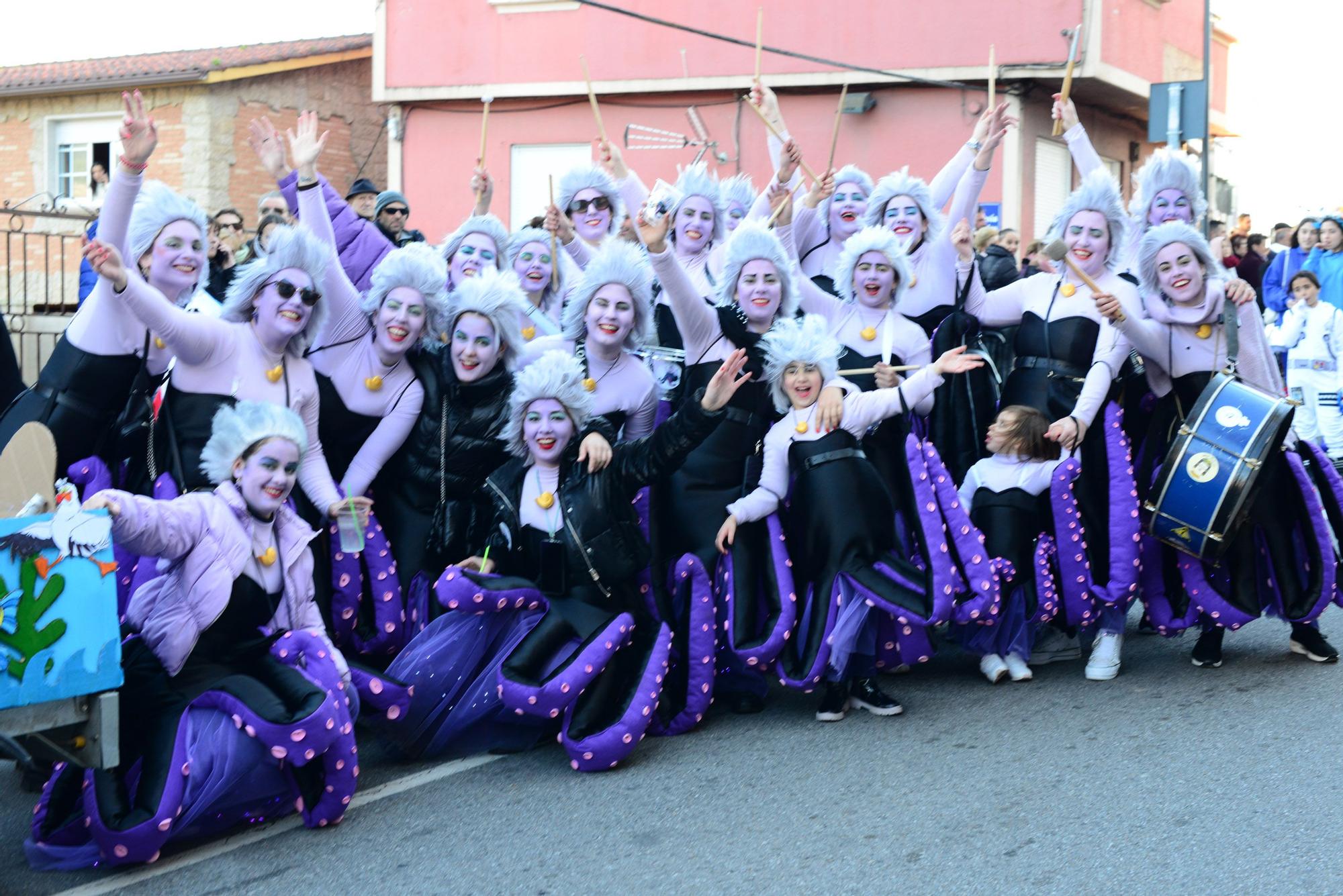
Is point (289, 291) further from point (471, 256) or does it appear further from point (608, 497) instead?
point (471, 256)

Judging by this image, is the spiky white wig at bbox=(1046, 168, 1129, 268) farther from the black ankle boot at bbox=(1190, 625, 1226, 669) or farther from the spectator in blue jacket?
the spectator in blue jacket

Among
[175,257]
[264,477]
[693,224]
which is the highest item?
[693,224]

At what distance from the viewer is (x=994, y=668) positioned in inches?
238

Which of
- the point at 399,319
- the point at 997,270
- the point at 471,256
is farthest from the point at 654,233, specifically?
the point at 997,270

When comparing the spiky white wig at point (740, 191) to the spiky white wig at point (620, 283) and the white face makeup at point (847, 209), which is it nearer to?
the white face makeup at point (847, 209)

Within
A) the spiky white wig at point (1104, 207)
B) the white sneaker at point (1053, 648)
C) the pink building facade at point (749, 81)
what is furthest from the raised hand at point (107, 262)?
the pink building facade at point (749, 81)

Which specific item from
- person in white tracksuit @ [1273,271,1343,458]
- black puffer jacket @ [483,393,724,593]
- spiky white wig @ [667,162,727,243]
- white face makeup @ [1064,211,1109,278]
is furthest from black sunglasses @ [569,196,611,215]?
person in white tracksuit @ [1273,271,1343,458]

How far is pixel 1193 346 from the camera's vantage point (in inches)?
245

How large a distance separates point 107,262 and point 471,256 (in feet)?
7.08

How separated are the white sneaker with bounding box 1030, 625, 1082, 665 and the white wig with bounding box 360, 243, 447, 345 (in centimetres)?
288

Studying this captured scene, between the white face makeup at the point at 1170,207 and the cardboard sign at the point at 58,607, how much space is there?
476 centimetres

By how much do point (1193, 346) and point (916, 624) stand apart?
185cm

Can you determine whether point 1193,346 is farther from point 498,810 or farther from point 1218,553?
point 498,810

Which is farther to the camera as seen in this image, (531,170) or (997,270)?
(531,170)
